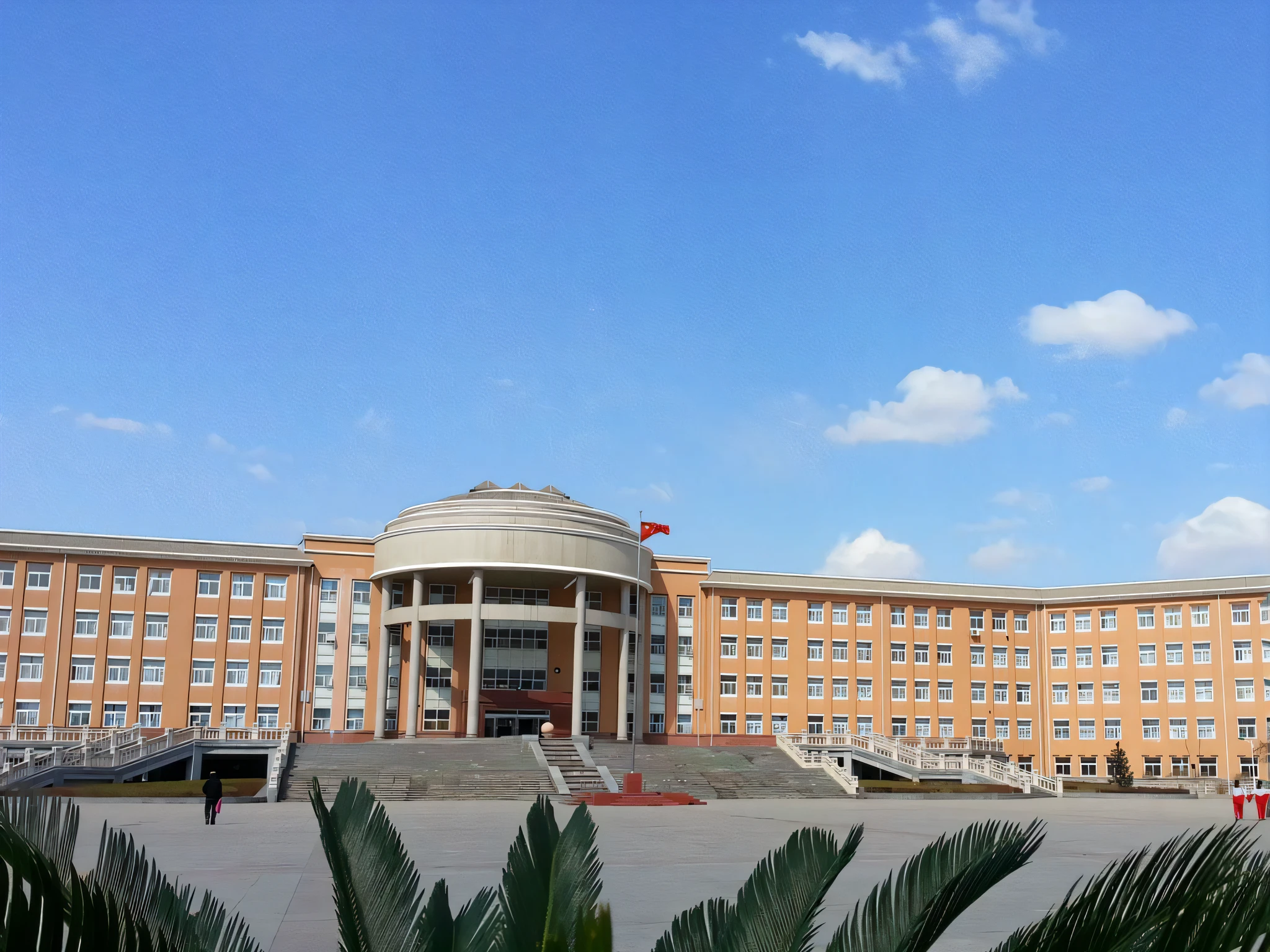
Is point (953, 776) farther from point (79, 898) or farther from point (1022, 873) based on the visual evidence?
point (79, 898)

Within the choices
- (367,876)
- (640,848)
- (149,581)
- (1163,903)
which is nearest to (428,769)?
(149,581)

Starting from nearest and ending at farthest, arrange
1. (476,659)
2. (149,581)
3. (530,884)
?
(530,884)
(476,659)
(149,581)

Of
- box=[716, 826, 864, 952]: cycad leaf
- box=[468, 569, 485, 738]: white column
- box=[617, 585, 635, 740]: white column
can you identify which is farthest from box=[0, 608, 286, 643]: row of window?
box=[716, 826, 864, 952]: cycad leaf

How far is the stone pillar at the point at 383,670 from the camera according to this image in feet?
179

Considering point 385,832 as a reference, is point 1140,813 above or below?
below

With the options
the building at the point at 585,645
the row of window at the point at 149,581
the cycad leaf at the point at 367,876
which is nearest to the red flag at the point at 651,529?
the building at the point at 585,645

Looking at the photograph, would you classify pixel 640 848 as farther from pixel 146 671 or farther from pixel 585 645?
pixel 146 671

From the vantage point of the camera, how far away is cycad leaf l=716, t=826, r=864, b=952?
4.11 meters

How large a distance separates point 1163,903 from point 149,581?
5651cm

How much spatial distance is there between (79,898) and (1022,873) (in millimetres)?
14698

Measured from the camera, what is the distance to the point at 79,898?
10.6 feet

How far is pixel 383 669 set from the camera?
55.0m

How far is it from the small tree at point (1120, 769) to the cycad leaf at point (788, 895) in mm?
55092

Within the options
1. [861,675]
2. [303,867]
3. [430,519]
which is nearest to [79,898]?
[303,867]
